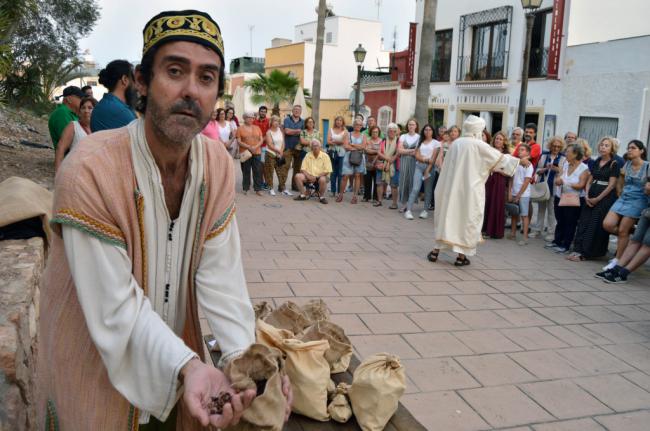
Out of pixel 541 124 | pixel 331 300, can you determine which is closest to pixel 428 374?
pixel 331 300

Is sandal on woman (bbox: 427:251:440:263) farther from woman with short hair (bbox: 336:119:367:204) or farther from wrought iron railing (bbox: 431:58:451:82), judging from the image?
wrought iron railing (bbox: 431:58:451:82)

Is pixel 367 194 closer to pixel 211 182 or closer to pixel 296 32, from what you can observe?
pixel 211 182

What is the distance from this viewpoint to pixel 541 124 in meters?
18.3

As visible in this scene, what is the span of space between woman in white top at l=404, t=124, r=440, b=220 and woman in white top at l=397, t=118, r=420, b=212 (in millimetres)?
361

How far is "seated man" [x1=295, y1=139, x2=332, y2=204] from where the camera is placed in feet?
39.7

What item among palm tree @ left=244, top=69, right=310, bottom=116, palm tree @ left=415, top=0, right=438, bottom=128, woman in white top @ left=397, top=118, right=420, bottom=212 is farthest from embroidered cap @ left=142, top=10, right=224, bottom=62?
palm tree @ left=244, top=69, right=310, bottom=116

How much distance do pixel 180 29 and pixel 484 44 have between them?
2190 cm

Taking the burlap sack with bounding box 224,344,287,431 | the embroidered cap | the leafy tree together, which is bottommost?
the burlap sack with bounding box 224,344,287,431

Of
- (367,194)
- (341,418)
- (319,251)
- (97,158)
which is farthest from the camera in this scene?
(367,194)

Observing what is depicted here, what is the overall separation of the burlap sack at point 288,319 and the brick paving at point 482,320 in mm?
1123

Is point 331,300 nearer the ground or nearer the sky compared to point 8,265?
nearer the ground

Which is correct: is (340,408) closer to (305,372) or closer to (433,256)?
(305,372)

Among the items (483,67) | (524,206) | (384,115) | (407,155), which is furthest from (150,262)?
(384,115)

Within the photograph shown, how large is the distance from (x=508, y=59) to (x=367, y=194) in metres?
10.8
